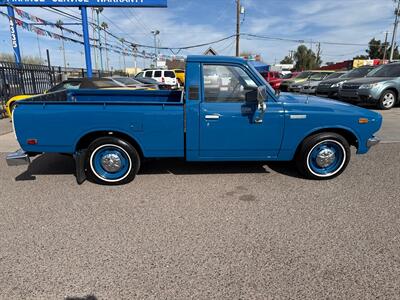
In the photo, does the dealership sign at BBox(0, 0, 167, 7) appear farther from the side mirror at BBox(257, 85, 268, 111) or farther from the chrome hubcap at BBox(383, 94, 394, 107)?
the side mirror at BBox(257, 85, 268, 111)

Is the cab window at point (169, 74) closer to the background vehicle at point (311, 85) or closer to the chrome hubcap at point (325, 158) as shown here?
the background vehicle at point (311, 85)

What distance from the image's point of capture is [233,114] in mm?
3918

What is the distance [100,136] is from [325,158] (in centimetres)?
335

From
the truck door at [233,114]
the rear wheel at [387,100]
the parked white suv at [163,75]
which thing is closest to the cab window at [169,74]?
the parked white suv at [163,75]

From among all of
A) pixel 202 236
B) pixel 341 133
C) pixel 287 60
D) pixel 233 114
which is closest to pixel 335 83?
pixel 341 133

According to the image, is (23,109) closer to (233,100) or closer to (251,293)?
(233,100)

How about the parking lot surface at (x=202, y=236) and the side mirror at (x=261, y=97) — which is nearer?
the parking lot surface at (x=202, y=236)

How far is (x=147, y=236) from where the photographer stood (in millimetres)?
2932

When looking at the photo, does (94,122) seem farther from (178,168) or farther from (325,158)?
(325,158)

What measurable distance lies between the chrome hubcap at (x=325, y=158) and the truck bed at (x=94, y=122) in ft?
6.79

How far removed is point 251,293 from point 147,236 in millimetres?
1227

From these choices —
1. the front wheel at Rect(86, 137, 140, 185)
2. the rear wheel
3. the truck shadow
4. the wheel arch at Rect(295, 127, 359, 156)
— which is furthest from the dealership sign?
the wheel arch at Rect(295, 127, 359, 156)

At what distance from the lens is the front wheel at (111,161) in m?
4.04

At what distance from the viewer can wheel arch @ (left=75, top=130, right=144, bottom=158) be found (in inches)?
158
